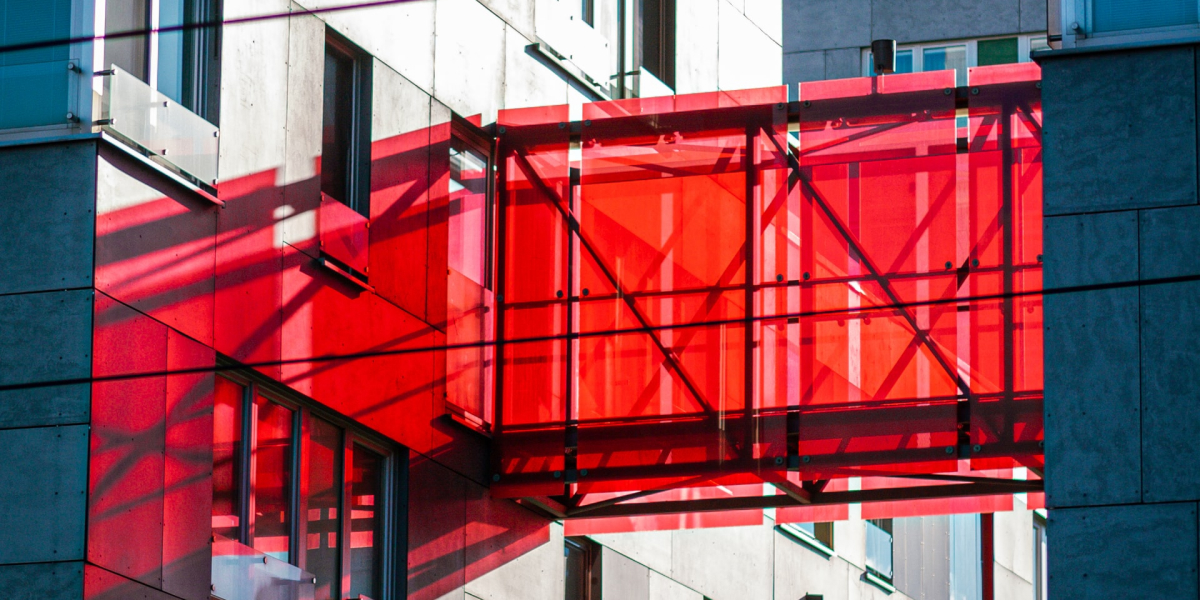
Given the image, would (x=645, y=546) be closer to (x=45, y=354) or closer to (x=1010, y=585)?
(x=45, y=354)

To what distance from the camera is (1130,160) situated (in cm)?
1450

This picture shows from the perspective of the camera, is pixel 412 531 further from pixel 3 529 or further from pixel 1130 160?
pixel 1130 160

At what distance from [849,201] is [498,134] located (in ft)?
13.9

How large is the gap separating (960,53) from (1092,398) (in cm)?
2975

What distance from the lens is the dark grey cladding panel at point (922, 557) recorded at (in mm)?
37656

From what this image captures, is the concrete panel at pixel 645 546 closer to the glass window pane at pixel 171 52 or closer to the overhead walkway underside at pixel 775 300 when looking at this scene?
the overhead walkway underside at pixel 775 300

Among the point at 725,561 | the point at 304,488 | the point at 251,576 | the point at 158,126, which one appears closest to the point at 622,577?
the point at 725,561

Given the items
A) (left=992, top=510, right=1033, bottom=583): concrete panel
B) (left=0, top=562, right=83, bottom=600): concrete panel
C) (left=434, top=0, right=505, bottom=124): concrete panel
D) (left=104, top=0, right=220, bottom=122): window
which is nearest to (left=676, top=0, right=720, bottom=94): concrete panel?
(left=434, top=0, right=505, bottom=124): concrete panel

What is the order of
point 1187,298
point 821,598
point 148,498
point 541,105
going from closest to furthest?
point 1187,298
point 148,498
point 541,105
point 821,598

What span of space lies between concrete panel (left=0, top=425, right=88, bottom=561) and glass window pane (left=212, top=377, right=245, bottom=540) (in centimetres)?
192

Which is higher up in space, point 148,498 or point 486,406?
point 486,406

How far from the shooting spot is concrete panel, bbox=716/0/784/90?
2958cm

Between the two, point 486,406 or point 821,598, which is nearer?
point 486,406

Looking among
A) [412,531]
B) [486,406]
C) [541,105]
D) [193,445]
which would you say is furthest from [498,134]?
[193,445]
